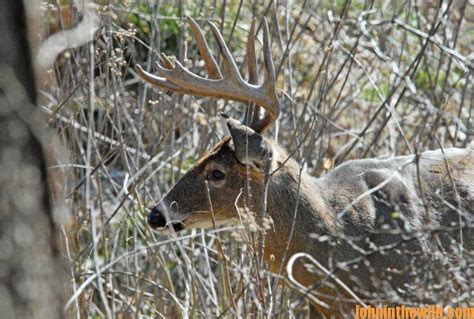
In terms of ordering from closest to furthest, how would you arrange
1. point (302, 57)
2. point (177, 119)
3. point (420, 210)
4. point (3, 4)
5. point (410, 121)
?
point (3, 4)
point (420, 210)
point (177, 119)
point (410, 121)
point (302, 57)

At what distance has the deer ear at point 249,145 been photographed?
5.46 meters

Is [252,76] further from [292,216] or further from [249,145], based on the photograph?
[292,216]

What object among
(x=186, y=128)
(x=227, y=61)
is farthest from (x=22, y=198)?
(x=186, y=128)

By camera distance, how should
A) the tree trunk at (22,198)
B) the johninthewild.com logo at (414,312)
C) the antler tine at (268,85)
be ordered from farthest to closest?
the antler tine at (268,85)
the johninthewild.com logo at (414,312)
the tree trunk at (22,198)

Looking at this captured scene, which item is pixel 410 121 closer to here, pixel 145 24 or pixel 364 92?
pixel 364 92

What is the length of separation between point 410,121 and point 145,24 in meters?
2.30

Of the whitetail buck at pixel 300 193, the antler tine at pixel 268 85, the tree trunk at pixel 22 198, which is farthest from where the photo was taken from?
the whitetail buck at pixel 300 193

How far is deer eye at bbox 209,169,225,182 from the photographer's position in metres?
5.63

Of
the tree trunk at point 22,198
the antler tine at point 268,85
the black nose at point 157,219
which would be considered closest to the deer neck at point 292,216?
the antler tine at point 268,85

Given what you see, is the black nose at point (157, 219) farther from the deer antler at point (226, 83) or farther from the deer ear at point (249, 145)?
the deer antler at point (226, 83)

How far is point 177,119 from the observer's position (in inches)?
268

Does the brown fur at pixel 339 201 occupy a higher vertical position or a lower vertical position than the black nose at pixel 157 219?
higher

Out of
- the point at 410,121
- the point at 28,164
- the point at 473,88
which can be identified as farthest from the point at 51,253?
the point at 410,121

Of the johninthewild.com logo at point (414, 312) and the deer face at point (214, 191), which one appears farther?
the deer face at point (214, 191)
